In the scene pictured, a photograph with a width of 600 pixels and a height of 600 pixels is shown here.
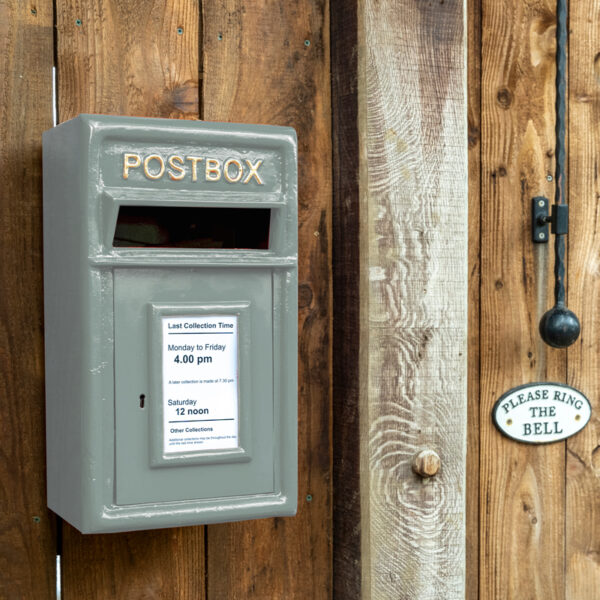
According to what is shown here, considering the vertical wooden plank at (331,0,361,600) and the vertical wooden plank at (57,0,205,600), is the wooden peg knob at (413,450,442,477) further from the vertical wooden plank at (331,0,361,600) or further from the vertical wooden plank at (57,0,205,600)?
the vertical wooden plank at (57,0,205,600)

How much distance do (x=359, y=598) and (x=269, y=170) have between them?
868 mm

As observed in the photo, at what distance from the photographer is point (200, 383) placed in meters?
1.40

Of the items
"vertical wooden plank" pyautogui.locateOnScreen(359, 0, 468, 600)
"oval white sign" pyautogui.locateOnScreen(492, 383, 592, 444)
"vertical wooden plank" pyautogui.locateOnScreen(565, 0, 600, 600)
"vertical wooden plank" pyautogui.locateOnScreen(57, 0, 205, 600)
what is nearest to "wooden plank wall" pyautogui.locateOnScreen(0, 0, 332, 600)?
"vertical wooden plank" pyautogui.locateOnScreen(57, 0, 205, 600)

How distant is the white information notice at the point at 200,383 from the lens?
1380 mm

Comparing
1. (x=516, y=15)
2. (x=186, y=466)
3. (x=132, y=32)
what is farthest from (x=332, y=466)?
(x=516, y=15)

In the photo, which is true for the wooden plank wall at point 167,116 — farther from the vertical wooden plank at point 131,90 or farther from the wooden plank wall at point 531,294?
the wooden plank wall at point 531,294

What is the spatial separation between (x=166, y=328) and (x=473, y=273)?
786mm

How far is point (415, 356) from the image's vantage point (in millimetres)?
1688

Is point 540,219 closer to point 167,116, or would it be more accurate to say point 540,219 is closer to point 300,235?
point 300,235

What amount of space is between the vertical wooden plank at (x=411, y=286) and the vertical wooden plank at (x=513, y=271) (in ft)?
0.61

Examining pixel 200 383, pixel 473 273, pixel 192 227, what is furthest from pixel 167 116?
pixel 473 273

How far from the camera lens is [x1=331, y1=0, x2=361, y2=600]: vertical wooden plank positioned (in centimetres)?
169

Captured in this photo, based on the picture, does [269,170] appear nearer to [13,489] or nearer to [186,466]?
[186,466]

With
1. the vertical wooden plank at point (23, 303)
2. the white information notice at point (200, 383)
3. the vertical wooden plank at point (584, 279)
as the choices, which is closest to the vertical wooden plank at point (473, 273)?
the vertical wooden plank at point (584, 279)
